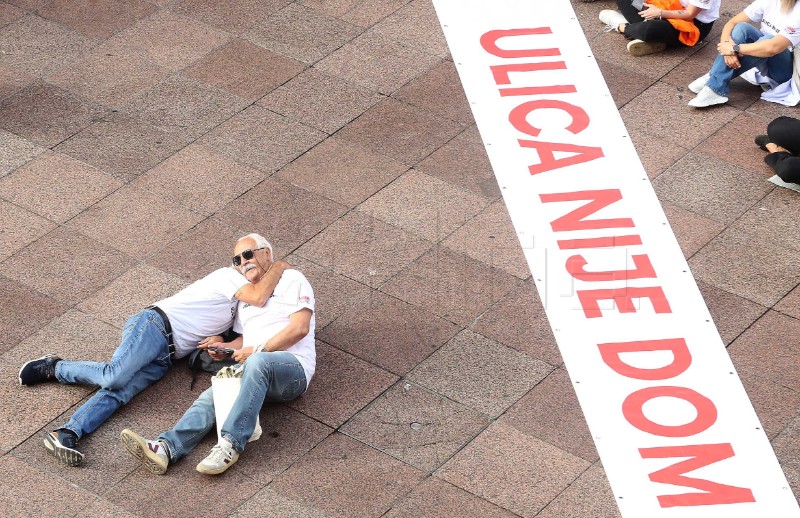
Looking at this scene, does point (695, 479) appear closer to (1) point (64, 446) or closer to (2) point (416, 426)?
(2) point (416, 426)

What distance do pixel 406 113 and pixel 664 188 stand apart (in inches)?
86.4

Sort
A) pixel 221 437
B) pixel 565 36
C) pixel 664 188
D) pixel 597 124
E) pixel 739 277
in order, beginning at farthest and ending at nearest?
1. pixel 565 36
2. pixel 597 124
3. pixel 664 188
4. pixel 739 277
5. pixel 221 437

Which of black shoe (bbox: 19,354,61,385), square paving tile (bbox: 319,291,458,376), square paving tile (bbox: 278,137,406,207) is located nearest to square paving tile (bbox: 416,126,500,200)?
square paving tile (bbox: 278,137,406,207)

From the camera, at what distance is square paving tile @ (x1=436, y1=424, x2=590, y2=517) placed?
7.75 m

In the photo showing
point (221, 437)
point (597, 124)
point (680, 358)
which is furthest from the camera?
point (597, 124)

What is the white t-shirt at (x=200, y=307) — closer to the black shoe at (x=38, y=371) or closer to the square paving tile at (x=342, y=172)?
the black shoe at (x=38, y=371)

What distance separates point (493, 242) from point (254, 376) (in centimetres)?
248

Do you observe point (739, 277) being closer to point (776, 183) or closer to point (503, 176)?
point (776, 183)

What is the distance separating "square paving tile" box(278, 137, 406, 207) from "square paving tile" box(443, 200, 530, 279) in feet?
2.68

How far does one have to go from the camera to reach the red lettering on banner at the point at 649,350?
28.5ft

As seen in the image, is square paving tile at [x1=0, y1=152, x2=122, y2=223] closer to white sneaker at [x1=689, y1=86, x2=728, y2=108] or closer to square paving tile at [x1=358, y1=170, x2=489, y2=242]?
square paving tile at [x1=358, y1=170, x2=489, y2=242]

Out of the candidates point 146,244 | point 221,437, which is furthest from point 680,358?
point 146,244

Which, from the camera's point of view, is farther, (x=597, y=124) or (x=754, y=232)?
(x=597, y=124)

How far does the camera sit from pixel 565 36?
39.8 ft
